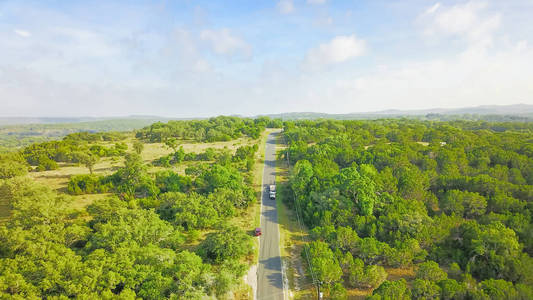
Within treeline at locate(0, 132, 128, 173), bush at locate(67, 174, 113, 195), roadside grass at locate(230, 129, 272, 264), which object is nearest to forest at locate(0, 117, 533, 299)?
bush at locate(67, 174, 113, 195)

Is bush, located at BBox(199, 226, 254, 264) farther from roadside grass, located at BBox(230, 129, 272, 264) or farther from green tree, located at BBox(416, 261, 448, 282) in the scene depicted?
green tree, located at BBox(416, 261, 448, 282)

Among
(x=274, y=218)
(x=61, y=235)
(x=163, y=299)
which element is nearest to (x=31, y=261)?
(x=61, y=235)

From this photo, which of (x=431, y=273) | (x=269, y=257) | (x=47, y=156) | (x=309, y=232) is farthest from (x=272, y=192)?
(x=47, y=156)

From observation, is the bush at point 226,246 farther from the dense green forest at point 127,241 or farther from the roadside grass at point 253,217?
the roadside grass at point 253,217

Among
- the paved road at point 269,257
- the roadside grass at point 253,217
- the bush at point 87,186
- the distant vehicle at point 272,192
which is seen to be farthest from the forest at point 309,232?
the distant vehicle at point 272,192

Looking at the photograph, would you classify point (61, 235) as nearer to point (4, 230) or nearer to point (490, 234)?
point (4, 230)
